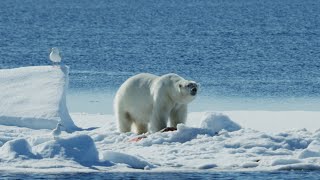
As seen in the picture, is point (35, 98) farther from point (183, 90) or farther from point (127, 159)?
point (127, 159)

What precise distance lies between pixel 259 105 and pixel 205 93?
3109 mm

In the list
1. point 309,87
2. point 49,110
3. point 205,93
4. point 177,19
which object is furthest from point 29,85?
point 177,19

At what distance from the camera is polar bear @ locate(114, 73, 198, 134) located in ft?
62.0

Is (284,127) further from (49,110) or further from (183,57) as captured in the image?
(183,57)

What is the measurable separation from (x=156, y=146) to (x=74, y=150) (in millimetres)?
1805

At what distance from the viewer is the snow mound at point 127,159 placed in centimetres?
1586

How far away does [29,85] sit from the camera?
856 inches

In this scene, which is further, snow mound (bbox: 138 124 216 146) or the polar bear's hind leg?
the polar bear's hind leg

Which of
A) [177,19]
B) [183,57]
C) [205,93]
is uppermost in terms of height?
[177,19]

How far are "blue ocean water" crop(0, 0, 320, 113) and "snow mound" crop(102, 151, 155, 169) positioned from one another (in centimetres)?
911

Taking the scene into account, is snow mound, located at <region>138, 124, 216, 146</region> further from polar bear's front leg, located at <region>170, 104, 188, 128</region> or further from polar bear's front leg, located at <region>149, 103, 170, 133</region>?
polar bear's front leg, located at <region>170, 104, 188, 128</region>

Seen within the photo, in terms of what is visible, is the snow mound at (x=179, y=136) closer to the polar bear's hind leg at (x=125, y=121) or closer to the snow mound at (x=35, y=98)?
the polar bear's hind leg at (x=125, y=121)

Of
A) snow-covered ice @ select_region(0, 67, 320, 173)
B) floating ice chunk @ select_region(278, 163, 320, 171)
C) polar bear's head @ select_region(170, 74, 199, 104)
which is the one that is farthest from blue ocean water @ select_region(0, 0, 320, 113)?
floating ice chunk @ select_region(278, 163, 320, 171)

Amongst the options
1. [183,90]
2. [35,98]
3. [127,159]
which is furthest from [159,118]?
[35,98]
